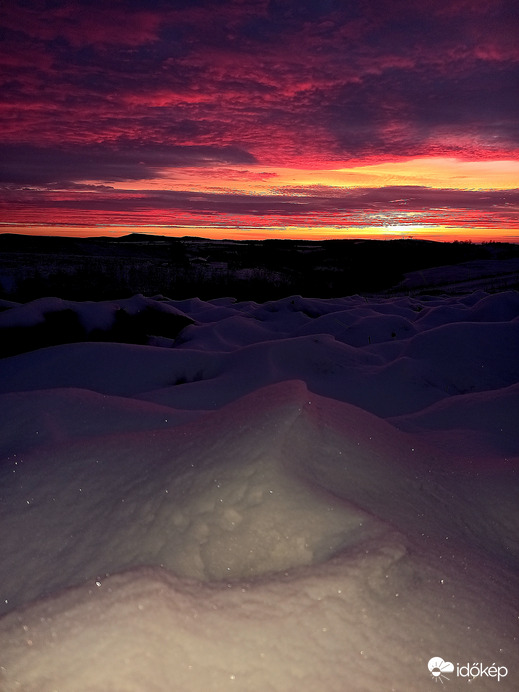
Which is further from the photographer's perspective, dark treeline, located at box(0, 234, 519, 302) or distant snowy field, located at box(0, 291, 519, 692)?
dark treeline, located at box(0, 234, 519, 302)

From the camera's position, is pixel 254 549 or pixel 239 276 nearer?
pixel 254 549

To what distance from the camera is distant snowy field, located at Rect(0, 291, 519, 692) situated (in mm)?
892

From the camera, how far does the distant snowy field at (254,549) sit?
0.89 meters

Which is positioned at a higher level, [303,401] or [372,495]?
[303,401]

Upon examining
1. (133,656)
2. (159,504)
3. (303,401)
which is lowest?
(133,656)

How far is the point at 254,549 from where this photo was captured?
3.75 ft

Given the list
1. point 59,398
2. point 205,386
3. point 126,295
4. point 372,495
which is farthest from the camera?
point 126,295

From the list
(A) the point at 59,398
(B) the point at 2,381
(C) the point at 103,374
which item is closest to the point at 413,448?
(A) the point at 59,398

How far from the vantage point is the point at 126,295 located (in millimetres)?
10133

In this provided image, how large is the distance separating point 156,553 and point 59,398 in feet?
4.92

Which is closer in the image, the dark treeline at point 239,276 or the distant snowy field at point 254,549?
the distant snowy field at point 254,549

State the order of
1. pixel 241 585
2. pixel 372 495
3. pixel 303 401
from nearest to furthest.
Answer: pixel 241 585, pixel 372 495, pixel 303 401

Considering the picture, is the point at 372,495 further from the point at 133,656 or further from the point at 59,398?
the point at 59,398

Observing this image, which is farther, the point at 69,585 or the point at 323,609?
the point at 69,585
